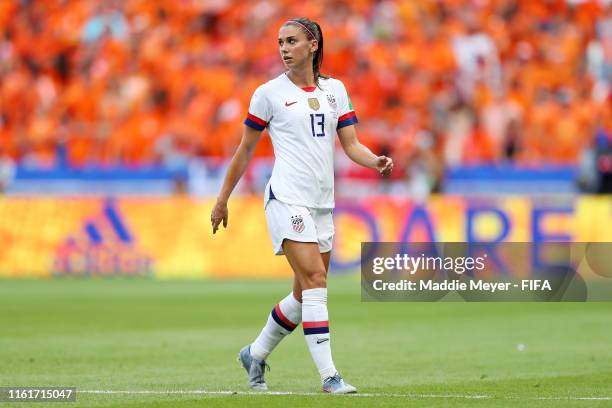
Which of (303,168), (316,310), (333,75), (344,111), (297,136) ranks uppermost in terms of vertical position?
(333,75)

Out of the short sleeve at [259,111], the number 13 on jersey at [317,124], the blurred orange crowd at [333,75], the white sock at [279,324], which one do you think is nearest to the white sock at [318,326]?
the white sock at [279,324]

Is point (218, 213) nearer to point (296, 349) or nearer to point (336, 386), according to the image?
point (336, 386)

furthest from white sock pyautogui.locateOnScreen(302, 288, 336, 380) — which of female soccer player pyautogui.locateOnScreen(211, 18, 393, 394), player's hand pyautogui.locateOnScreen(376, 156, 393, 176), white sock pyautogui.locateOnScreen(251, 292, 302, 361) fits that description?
player's hand pyautogui.locateOnScreen(376, 156, 393, 176)

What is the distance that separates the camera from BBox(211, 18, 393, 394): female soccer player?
8.35m

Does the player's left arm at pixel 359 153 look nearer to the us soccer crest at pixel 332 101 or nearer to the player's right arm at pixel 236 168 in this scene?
the us soccer crest at pixel 332 101

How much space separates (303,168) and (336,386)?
1.44 metres

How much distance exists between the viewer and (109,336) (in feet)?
43.5

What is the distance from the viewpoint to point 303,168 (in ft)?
27.8

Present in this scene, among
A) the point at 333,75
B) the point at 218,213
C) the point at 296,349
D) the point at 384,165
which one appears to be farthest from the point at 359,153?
the point at 333,75

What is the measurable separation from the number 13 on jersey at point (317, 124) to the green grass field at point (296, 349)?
1721mm

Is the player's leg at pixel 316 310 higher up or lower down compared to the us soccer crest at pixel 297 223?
lower down

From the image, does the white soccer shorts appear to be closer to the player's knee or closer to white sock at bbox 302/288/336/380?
the player's knee

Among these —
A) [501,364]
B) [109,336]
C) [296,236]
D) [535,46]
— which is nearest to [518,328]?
[501,364]

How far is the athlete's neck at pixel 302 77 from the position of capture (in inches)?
338
